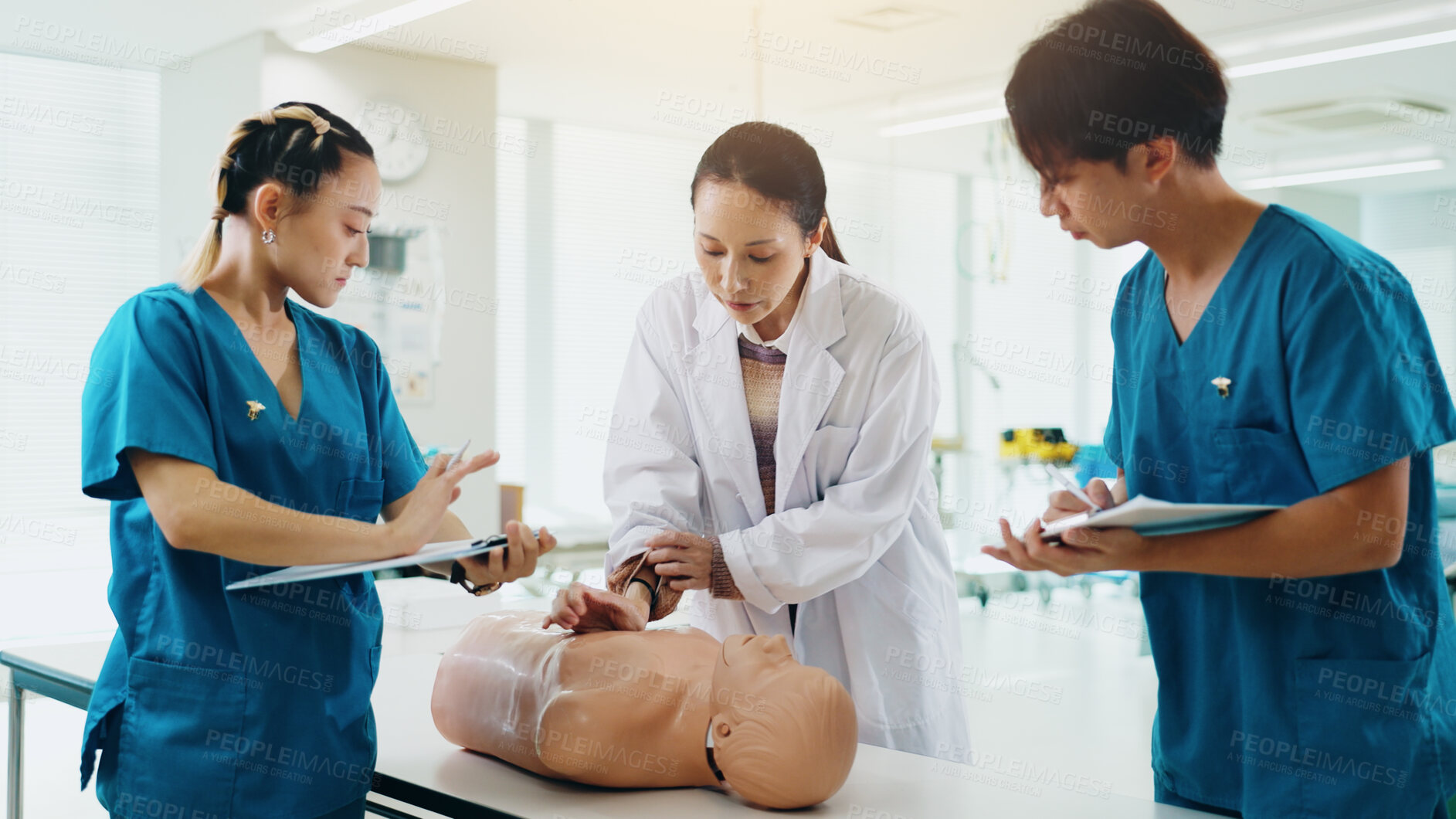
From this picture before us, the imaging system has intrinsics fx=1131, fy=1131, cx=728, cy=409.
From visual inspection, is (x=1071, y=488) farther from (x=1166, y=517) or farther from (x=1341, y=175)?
(x=1341, y=175)

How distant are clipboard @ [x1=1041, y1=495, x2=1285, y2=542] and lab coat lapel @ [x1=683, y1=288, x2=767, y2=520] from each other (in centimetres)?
80

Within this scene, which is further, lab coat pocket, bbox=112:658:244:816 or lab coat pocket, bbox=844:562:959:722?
lab coat pocket, bbox=844:562:959:722

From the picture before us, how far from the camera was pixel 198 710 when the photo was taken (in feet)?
4.28

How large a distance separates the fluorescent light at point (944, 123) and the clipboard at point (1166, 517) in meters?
6.02

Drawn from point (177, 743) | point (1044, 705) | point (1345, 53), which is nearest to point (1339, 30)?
point (1345, 53)

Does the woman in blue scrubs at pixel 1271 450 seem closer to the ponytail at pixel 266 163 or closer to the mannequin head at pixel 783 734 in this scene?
the mannequin head at pixel 783 734

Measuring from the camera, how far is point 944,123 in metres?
7.43

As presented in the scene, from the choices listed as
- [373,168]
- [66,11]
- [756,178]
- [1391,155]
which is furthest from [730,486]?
[1391,155]

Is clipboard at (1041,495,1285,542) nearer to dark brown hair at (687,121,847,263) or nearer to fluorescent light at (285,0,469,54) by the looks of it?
dark brown hair at (687,121,847,263)

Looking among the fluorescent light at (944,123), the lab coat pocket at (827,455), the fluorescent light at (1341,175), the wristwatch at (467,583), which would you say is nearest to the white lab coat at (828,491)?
the lab coat pocket at (827,455)

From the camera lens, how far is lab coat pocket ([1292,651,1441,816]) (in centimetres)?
122

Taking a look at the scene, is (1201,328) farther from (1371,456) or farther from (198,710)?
(198,710)

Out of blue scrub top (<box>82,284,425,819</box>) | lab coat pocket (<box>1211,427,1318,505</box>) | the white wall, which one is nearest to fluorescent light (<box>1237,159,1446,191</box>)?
the white wall

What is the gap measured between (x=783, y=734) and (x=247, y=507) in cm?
68
